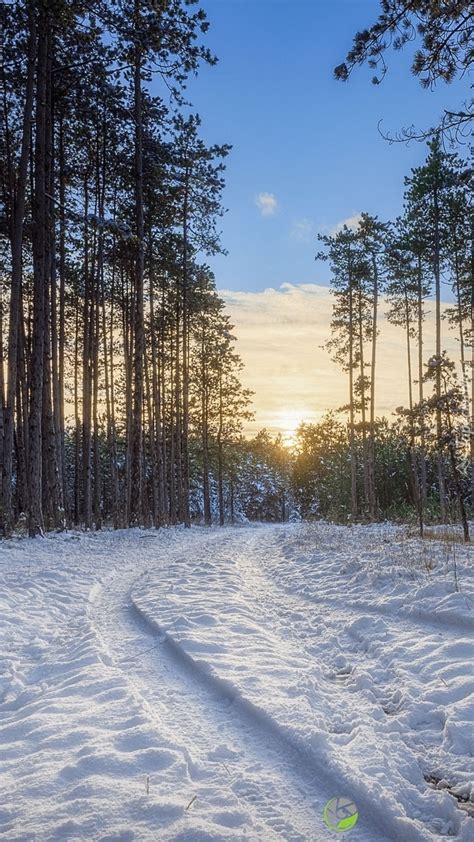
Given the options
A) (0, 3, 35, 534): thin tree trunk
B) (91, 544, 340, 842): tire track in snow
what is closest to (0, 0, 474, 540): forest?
(0, 3, 35, 534): thin tree trunk

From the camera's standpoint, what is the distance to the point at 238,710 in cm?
339

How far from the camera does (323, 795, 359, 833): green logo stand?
2.25 meters

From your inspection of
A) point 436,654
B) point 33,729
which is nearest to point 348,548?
point 436,654

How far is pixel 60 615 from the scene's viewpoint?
19.8ft

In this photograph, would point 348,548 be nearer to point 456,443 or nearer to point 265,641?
point 456,443

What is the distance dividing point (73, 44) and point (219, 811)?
17.1 meters

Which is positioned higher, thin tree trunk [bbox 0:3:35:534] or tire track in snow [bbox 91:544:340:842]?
thin tree trunk [bbox 0:3:35:534]

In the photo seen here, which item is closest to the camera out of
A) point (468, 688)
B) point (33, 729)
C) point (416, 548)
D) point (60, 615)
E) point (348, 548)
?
point (33, 729)

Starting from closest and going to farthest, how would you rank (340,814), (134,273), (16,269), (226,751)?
(340,814)
(226,751)
(16,269)
(134,273)

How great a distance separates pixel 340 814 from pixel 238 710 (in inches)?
46.2

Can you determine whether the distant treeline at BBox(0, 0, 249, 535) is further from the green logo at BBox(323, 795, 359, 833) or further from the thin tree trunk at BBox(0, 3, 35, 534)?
the green logo at BBox(323, 795, 359, 833)

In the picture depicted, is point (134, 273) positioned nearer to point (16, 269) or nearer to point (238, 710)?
point (16, 269)

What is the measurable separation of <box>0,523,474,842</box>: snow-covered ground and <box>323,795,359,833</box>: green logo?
0.04 m

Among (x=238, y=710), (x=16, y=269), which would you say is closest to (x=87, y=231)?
(x=16, y=269)
